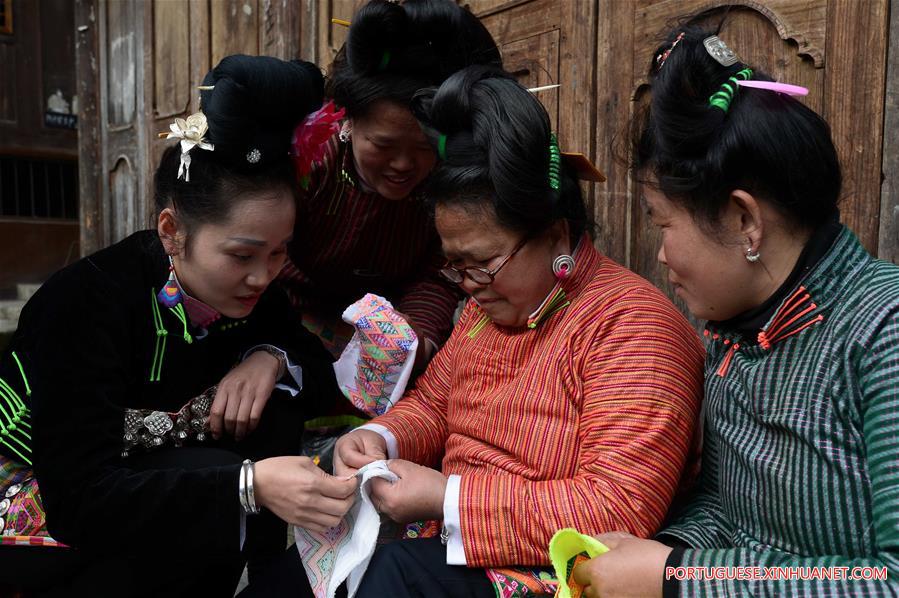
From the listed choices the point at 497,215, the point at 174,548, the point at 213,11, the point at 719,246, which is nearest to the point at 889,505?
the point at 719,246

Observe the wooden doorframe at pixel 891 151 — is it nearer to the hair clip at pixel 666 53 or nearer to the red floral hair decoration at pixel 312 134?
the hair clip at pixel 666 53

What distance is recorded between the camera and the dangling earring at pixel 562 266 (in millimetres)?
1749

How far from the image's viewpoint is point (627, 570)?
4.33 feet

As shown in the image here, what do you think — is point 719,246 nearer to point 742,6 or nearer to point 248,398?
point 742,6

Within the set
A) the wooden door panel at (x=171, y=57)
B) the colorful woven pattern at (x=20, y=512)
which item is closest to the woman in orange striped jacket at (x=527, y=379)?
the colorful woven pattern at (x=20, y=512)

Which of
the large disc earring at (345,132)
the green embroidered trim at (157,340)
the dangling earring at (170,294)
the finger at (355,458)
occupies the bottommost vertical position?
the finger at (355,458)

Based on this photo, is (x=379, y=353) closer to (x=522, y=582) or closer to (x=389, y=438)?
(x=389, y=438)

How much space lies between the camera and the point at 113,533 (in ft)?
5.73

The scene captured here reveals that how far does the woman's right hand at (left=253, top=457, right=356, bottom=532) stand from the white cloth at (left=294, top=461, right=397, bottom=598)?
4cm

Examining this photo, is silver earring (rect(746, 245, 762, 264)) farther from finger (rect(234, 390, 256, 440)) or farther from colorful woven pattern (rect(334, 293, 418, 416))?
finger (rect(234, 390, 256, 440))

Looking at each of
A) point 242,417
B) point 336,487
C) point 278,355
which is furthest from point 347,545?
point 278,355

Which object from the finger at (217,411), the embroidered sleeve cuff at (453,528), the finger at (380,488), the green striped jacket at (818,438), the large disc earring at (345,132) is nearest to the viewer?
the green striped jacket at (818,438)

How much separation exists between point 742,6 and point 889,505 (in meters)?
1.49

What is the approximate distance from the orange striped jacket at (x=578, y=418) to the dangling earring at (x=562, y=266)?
0.03 meters
